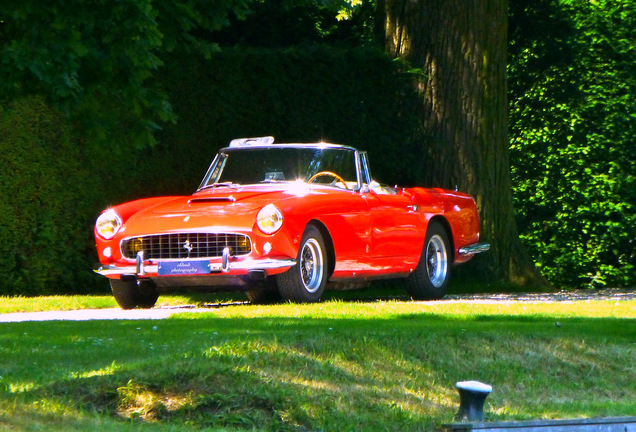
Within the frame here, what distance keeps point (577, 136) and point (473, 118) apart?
3.77m

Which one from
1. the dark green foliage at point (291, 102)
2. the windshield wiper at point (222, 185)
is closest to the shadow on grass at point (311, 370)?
the windshield wiper at point (222, 185)

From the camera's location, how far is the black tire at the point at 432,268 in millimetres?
13227

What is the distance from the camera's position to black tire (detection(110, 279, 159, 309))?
37.8ft

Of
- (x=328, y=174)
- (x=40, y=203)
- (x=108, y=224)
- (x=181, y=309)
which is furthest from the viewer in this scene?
(x=40, y=203)

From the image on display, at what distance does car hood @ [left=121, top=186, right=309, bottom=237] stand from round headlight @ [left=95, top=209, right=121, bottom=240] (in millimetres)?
148

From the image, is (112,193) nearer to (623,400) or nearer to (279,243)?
(279,243)

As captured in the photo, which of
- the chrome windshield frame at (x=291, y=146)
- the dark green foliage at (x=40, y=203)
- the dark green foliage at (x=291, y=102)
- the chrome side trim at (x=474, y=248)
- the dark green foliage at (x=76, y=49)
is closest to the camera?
the dark green foliage at (x=76, y=49)

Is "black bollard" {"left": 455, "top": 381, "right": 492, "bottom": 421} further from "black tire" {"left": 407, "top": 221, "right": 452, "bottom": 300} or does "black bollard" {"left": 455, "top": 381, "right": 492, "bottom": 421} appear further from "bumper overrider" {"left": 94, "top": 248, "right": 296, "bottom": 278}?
"black tire" {"left": 407, "top": 221, "right": 452, "bottom": 300}

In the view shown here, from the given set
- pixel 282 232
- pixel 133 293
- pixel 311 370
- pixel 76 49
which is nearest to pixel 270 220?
pixel 282 232

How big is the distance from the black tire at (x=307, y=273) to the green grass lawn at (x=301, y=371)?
1525 millimetres

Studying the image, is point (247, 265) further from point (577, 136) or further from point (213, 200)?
point (577, 136)

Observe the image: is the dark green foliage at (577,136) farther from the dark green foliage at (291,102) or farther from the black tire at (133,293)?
the black tire at (133,293)

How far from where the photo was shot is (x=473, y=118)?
50.9 ft

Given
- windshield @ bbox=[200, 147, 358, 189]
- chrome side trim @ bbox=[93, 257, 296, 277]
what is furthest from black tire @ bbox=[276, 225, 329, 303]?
windshield @ bbox=[200, 147, 358, 189]
